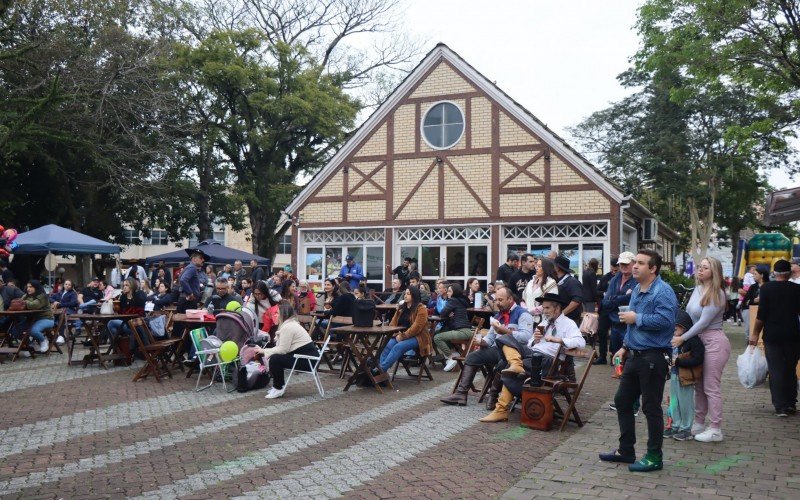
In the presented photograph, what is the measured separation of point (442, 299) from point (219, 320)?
180 inches

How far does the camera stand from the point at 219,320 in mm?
9633

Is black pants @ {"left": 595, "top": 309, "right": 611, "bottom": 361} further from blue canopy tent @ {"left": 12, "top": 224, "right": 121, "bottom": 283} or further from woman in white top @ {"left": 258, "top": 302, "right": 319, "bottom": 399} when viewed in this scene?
blue canopy tent @ {"left": 12, "top": 224, "right": 121, "bottom": 283}

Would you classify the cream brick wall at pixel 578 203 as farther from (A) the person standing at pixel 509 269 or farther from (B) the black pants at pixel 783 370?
(B) the black pants at pixel 783 370

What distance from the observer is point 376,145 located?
2061 cm

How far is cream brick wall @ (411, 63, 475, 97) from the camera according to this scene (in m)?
19.7

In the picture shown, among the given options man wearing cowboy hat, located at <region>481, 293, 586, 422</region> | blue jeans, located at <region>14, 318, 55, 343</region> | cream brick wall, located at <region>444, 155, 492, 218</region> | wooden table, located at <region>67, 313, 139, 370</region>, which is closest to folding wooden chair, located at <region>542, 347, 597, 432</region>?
man wearing cowboy hat, located at <region>481, 293, 586, 422</region>

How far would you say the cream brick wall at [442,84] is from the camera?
19672 millimetres

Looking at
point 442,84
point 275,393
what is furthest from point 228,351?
point 442,84

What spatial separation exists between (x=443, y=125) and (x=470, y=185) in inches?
80.7

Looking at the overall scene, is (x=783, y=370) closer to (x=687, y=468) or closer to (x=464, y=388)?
(x=687, y=468)

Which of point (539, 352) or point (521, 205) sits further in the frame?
point (521, 205)

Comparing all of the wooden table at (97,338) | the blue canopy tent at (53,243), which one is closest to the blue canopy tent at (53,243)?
the blue canopy tent at (53,243)

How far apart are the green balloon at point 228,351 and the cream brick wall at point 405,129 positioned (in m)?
11.9

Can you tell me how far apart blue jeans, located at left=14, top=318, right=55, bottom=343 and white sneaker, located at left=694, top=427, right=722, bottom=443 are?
11630 millimetres
